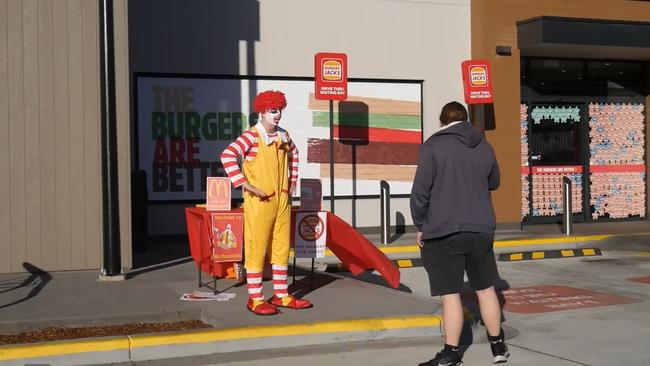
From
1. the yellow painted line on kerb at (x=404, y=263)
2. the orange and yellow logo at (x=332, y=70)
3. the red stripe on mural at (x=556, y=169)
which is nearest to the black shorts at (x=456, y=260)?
the yellow painted line on kerb at (x=404, y=263)

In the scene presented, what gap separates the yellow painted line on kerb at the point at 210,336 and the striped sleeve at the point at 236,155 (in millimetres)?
1423

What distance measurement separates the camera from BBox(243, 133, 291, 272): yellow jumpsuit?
8344mm

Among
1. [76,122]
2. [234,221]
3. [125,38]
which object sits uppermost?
[125,38]

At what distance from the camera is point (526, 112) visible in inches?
749

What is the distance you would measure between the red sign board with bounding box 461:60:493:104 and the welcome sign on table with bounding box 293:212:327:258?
8.00 meters

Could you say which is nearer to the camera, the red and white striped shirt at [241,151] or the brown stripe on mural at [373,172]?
the red and white striped shirt at [241,151]

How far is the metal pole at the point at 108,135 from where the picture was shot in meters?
10.7

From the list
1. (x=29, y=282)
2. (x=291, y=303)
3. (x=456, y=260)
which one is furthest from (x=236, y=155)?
(x=29, y=282)

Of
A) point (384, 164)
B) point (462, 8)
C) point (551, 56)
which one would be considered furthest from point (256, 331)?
point (551, 56)

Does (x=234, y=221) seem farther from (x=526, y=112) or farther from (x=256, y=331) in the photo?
(x=526, y=112)

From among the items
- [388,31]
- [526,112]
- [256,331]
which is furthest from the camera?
[526,112]

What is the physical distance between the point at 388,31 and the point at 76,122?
312 inches

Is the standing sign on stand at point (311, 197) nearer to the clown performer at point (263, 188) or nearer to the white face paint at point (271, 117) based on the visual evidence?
the clown performer at point (263, 188)

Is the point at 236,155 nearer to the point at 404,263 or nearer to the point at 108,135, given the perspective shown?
the point at 108,135
